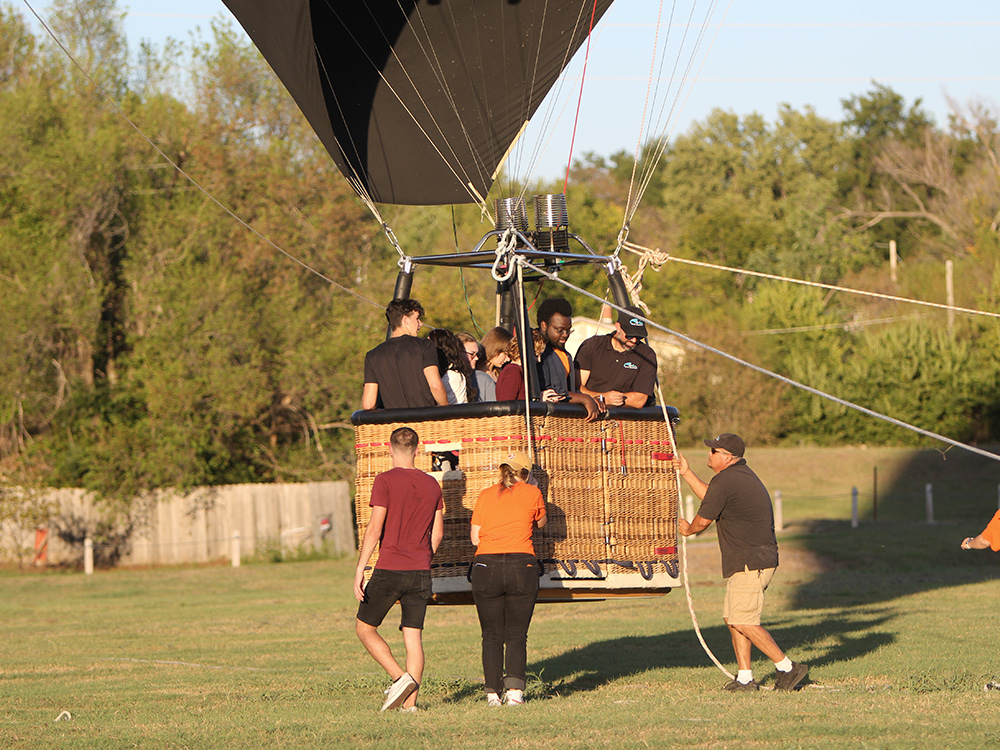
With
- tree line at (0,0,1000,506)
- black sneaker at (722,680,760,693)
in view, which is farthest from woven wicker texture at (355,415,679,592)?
tree line at (0,0,1000,506)

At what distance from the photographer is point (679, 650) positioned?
40.5 feet

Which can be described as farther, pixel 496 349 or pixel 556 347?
pixel 556 347

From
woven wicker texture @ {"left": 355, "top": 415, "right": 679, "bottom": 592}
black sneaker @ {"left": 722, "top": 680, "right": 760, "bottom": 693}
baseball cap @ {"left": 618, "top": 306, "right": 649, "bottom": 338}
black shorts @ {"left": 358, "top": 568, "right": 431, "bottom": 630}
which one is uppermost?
baseball cap @ {"left": 618, "top": 306, "right": 649, "bottom": 338}

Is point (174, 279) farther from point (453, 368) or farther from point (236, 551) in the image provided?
point (453, 368)

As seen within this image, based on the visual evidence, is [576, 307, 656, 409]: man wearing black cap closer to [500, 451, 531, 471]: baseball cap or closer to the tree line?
[500, 451, 531, 471]: baseball cap

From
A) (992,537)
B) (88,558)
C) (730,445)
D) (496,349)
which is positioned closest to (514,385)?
(496,349)

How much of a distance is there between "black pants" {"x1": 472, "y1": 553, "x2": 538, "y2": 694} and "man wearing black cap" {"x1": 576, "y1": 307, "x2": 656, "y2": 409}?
1387mm

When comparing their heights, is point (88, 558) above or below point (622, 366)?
below

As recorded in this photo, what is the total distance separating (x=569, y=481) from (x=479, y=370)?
1204mm

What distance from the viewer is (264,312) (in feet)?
106

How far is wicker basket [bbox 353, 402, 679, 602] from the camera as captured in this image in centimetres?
850

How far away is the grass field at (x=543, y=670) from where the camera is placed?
24.0ft

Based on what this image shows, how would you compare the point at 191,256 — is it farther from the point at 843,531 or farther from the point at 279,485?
Result: the point at 843,531

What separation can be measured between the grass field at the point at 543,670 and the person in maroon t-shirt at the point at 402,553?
35 cm
